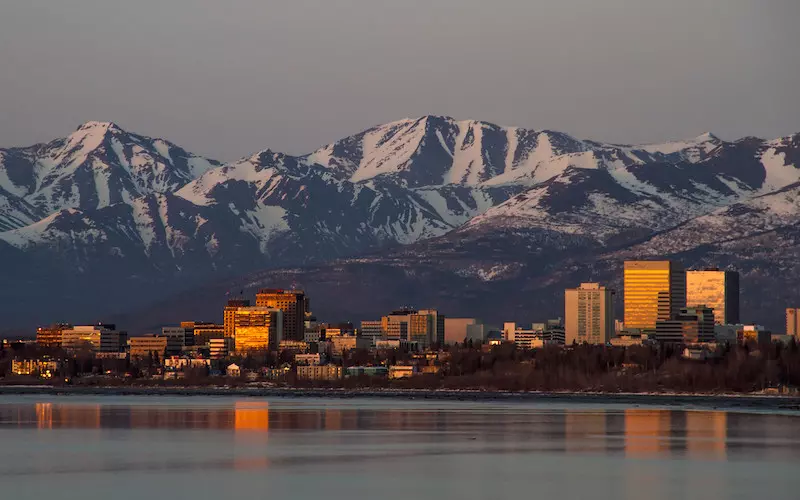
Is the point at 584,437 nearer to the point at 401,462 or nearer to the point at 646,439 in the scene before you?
the point at 646,439

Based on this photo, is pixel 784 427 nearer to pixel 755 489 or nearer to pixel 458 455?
pixel 458 455

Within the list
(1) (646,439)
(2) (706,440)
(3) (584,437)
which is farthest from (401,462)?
(2) (706,440)

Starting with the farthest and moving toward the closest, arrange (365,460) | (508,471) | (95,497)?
(365,460) < (508,471) < (95,497)

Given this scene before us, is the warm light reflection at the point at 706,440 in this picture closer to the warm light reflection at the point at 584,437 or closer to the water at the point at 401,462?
the water at the point at 401,462

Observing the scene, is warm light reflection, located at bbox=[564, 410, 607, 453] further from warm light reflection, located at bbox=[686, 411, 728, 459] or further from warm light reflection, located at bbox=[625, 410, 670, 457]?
warm light reflection, located at bbox=[686, 411, 728, 459]

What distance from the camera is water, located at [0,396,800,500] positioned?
12075cm

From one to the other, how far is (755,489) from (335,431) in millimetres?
72346

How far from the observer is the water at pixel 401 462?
A: 12075 centimetres

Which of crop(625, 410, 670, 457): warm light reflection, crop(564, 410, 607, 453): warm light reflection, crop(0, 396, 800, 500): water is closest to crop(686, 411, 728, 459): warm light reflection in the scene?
crop(0, 396, 800, 500): water

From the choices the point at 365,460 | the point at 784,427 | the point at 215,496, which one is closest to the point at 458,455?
the point at 365,460

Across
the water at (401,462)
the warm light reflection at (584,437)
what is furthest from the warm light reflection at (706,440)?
the warm light reflection at (584,437)

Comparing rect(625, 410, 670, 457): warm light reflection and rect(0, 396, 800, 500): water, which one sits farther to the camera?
rect(625, 410, 670, 457): warm light reflection

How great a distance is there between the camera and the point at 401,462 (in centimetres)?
14362

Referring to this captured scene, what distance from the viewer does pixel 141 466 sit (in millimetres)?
138250
